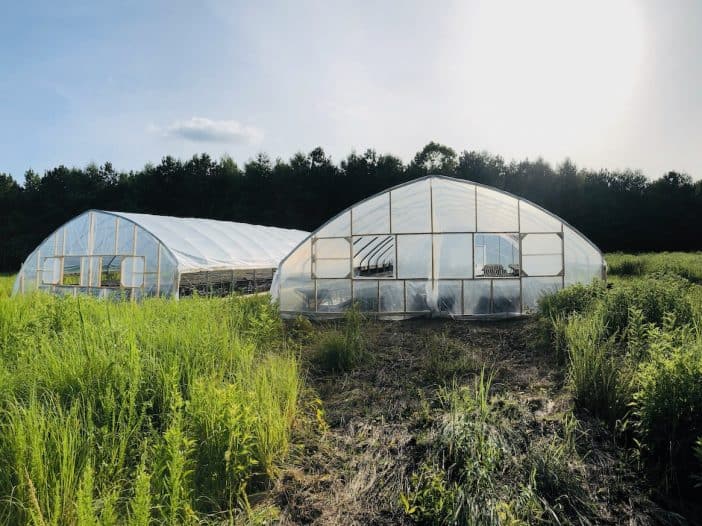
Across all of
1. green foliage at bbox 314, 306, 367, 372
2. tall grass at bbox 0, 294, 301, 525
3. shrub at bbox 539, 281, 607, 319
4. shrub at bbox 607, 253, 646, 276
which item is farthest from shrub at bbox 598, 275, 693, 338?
shrub at bbox 607, 253, 646, 276

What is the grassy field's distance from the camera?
2.75 metres

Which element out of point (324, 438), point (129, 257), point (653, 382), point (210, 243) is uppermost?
point (210, 243)

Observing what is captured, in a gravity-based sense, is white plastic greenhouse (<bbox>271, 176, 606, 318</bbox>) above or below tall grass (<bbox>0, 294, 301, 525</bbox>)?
above

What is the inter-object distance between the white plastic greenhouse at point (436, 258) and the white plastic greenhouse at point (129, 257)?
2488 mm

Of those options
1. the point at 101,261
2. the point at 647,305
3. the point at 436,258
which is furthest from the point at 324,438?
the point at 101,261

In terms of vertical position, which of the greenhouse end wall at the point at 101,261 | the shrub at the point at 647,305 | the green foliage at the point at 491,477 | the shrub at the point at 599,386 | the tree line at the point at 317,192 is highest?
the tree line at the point at 317,192

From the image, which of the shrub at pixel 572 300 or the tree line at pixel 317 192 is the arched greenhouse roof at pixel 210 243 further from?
the tree line at pixel 317 192

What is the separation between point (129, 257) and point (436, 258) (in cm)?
817

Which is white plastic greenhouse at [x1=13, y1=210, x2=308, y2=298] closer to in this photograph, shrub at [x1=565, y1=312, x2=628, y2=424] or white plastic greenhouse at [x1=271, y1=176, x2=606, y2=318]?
white plastic greenhouse at [x1=271, y1=176, x2=606, y2=318]

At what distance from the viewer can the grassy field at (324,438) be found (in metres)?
2.75

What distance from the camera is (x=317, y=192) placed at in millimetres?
31219

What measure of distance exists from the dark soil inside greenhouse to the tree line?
77.3ft

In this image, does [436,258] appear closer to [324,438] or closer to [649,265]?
[324,438]

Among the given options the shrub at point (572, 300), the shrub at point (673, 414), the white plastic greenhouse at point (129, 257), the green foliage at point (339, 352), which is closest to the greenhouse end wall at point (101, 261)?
the white plastic greenhouse at point (129, 257)
